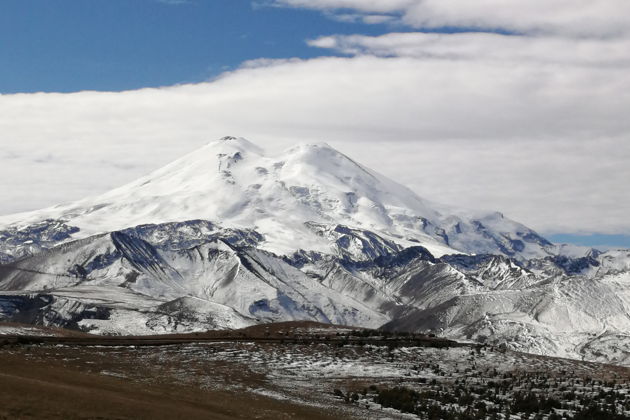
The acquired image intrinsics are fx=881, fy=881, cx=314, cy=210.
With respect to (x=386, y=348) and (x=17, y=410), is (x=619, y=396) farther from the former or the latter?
(x=17, y=410)

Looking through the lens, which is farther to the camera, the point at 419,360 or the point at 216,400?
the point at 419,360

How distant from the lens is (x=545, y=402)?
53.2 meters

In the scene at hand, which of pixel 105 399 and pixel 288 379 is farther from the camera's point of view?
pixel 288 379

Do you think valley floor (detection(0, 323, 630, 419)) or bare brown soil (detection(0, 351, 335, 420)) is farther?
valley floor (detection(0, 323, 630, 419))

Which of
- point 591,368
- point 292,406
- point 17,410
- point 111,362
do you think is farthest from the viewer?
point 591,368

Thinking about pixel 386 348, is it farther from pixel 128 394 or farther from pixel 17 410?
pixel 17 410

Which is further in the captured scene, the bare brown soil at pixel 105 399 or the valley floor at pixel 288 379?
the valley floor at pixel 288 379

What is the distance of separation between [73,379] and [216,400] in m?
7.88

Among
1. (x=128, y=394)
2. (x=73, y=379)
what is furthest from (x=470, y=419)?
(x=73, y=379)

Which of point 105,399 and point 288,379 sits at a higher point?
point 105,399

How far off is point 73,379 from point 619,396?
33.8 meters

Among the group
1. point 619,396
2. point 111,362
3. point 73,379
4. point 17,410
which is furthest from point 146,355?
point 619,396

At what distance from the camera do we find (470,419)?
4731cm

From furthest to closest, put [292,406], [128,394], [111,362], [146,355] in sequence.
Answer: [146,355]
[111,362]
[292,406]
[128,394]
